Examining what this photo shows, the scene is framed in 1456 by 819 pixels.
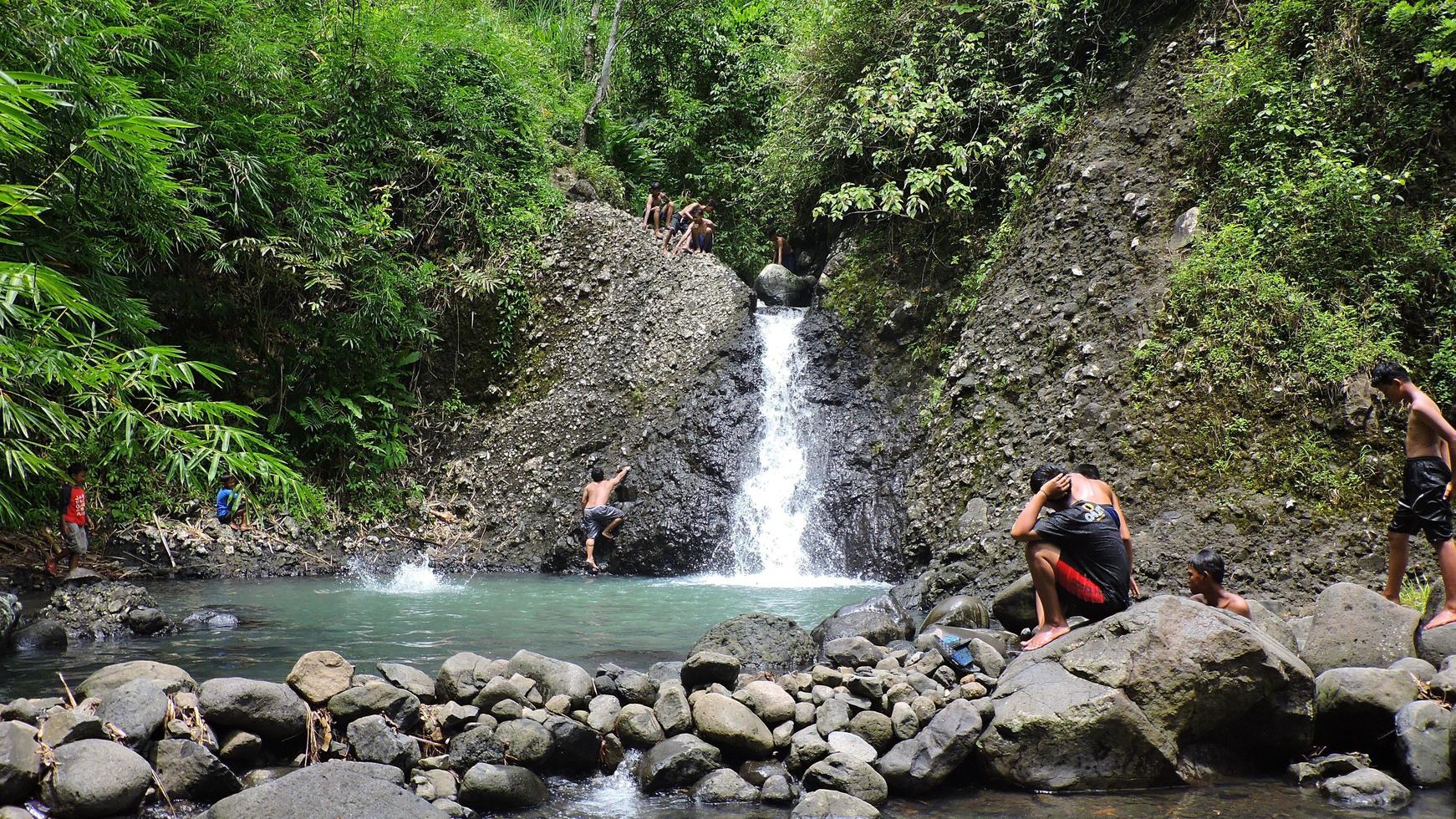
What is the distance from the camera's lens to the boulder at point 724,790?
4.13 metres

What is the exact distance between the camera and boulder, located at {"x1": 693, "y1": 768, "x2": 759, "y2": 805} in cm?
413

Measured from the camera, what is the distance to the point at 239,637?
7043mm

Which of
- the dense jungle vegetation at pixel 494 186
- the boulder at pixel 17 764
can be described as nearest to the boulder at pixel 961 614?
the dense jungle vegetation at pixel 494 186

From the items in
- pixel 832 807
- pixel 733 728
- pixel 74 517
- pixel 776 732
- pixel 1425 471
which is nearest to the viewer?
pixel 832 807

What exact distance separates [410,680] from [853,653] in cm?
273

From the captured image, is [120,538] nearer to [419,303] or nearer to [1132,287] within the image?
[419,303]

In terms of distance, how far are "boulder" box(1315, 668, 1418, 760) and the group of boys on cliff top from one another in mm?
978

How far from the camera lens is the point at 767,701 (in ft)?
15.7

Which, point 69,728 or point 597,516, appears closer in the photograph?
point 69,728

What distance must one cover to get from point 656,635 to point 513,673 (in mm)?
2455

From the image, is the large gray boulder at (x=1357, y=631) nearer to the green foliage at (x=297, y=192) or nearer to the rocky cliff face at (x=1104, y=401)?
the rocky cliff face at (x=1104, y=401)

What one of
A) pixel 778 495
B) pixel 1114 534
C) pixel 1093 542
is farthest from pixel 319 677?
pixel 778 495

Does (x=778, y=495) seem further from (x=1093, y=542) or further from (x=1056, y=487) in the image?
(x=1093, y=542)

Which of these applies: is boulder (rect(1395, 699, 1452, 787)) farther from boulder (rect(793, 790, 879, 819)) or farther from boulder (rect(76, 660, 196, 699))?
boulder (rect(76, 660, 196, 699))
